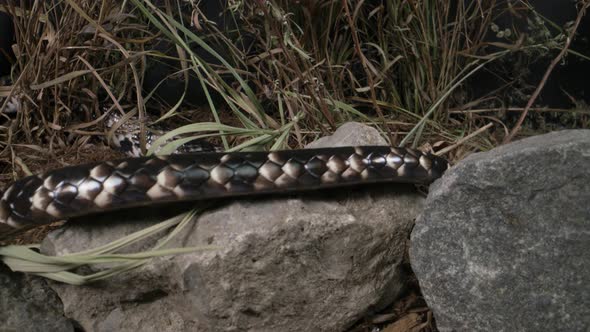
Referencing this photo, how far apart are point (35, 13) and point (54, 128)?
293 mm

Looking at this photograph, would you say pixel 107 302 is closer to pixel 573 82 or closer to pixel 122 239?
pixel 122 239

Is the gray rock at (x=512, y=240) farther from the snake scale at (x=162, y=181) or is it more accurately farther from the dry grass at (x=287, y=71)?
the dry grass at (x=287, y=71)

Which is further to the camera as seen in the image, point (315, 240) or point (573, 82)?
point (573, 82)

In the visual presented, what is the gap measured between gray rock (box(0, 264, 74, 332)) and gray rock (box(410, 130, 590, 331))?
64cm

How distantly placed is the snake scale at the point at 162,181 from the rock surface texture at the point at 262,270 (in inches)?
2.0

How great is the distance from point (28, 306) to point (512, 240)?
831 millimetres

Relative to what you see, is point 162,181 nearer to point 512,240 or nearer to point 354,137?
point 354,137

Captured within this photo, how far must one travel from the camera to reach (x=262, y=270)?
44.5 inches

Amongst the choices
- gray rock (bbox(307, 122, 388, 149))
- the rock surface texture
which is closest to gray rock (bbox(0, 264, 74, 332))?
the rock surface texture

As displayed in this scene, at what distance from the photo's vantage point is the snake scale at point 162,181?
1.11m

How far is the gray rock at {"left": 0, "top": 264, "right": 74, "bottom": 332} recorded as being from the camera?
3.78 ft

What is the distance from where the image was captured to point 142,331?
119cm

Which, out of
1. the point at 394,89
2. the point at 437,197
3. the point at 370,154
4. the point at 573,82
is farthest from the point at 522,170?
the point at 573,82

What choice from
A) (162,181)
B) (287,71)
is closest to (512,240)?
(162,181)
